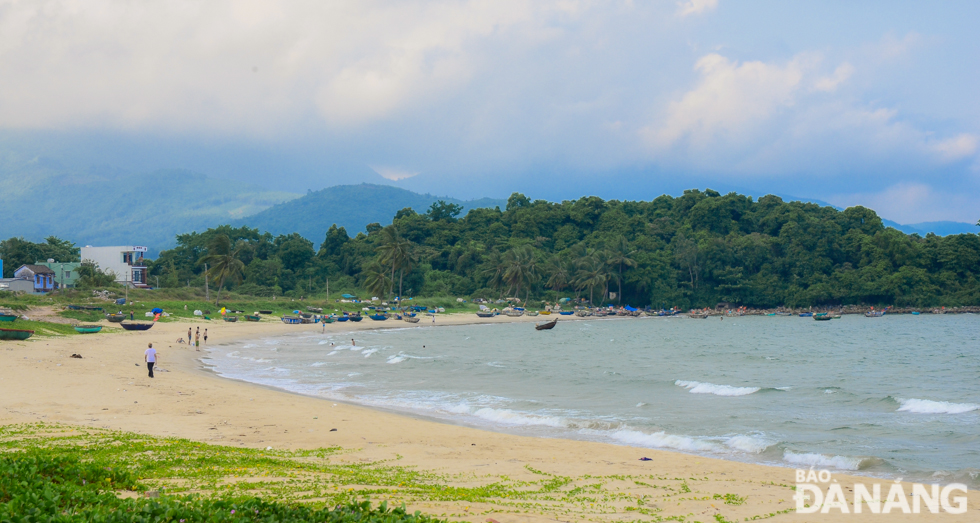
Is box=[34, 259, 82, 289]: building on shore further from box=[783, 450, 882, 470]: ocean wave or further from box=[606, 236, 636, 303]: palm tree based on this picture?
box=[783, 450, 882, 470]: ocean wave

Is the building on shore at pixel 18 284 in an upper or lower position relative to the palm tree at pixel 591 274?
lower

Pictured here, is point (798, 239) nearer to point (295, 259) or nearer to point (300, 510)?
point (295, 259)

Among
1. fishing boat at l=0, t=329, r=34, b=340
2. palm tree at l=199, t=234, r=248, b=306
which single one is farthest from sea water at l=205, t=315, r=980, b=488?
palm tree at l=199, t=234, r=248, b=306

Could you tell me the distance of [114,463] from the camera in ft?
29.1

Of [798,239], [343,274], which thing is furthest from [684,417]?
[798,239]

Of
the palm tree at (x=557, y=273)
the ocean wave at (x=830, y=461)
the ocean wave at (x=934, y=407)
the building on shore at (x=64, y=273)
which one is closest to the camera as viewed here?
the ocean wave at (x=830, y=461)

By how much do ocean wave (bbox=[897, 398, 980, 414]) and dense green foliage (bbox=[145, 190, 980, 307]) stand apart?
78740 mm

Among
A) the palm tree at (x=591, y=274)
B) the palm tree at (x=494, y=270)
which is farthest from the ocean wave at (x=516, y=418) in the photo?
the palm tree at (x=591, y=274)

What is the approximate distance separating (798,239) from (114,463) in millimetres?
121880

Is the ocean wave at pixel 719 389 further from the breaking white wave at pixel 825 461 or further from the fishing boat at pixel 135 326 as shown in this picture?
the fishing boat at pixel 135 326

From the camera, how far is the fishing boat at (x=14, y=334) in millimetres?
31230

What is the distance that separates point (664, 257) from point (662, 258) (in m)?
0.78

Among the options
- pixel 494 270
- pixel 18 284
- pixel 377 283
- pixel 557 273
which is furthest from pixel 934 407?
pixel 557 273

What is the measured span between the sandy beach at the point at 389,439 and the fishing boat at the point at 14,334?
27.5 feet
